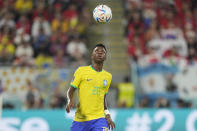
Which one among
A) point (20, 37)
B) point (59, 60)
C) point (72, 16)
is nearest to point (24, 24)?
point (20, 37)

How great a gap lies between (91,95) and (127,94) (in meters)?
5.06

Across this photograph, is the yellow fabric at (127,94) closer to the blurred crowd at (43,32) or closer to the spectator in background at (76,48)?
the blurred crowd at (43,32)

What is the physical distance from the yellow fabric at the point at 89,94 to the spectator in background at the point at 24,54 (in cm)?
498

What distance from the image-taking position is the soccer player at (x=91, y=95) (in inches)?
242

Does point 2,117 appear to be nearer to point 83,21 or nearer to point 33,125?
point 33,125

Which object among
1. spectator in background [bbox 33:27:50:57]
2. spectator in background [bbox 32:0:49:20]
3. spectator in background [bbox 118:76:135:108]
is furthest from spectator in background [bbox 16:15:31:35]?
spectator in background [bbox 118:76:135:108]

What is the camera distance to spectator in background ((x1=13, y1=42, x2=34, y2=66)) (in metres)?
11.1

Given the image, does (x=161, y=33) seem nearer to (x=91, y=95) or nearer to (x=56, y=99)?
(x=56, y=99)

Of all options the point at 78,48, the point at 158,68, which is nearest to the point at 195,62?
the point at 158,68

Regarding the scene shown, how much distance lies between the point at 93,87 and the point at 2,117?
457 cm

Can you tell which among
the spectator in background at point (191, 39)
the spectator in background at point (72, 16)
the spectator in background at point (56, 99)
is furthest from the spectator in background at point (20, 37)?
the spectator in background at point (191, 39)

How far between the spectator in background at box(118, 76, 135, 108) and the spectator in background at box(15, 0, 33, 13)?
16.6 ft

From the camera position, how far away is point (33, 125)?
10094mm

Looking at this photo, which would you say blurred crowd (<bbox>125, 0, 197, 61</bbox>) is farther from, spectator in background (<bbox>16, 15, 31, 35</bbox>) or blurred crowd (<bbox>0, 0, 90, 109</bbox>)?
spectator in background (<bbox>16, 15, 31, 35</bbox>)
